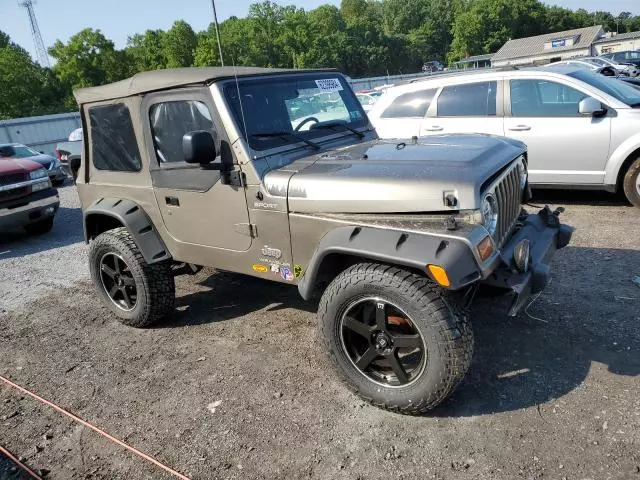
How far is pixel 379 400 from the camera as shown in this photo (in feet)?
9.71

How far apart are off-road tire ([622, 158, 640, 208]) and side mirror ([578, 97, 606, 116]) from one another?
748 mm

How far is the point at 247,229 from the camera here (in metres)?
3.44

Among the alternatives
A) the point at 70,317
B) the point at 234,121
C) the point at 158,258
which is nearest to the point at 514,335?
the point at 234,121

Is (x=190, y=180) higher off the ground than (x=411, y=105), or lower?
lower

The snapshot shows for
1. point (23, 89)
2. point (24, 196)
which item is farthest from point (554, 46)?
point (24, 196)

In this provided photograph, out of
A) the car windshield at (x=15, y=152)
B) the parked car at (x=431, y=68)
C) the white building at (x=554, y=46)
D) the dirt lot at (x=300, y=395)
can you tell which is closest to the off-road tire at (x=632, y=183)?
the dirt lot at (x=300, y=395)

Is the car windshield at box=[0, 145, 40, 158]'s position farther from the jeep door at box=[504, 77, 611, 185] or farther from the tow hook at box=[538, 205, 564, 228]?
the tow hook at box=[538, 205, 564, 228]

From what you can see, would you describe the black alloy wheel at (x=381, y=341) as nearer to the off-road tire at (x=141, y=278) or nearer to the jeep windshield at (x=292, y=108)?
the jeep windshield at (x=292, y=108)

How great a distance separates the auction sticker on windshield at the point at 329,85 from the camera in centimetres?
404

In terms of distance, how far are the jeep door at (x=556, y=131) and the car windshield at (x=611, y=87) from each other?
27 cm

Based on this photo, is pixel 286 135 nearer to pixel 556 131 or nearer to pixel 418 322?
pixel 418 322

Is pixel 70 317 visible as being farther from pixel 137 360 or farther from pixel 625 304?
pixel 625 304

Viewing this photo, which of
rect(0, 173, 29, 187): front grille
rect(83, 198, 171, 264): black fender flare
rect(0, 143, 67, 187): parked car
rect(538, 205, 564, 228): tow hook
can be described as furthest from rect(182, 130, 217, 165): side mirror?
rect(0, 143, 67, 187): parked car

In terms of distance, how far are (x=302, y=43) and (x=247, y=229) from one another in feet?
208
